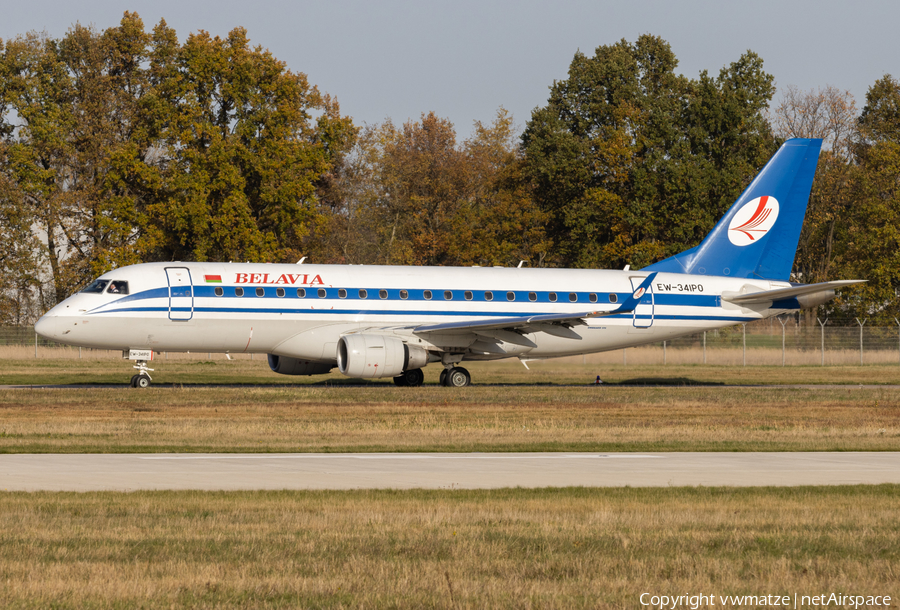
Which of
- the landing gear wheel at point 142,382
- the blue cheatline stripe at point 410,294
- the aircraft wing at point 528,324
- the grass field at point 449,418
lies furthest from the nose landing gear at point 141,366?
the aircraft wing at point 528,324

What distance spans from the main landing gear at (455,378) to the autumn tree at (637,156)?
105 feet

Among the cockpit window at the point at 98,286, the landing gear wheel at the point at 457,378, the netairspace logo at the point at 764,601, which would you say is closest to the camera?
the netairspace logo at the point at 764,601

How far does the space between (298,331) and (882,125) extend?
55.9 metres

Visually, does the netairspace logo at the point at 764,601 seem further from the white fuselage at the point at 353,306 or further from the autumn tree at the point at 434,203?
the autumn tree at the point at 434,203

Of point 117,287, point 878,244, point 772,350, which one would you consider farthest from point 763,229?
point 878,244

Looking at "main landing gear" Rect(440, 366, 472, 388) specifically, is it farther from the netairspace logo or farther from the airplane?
the netairspace logo

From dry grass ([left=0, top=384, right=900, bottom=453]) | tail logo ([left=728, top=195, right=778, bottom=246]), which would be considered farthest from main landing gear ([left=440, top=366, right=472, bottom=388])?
tail logo ([left=728, top=195, right=778, bottom=246])

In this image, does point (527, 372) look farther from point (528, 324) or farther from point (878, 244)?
point (878, 244)

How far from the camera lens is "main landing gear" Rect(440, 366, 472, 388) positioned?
35125mm

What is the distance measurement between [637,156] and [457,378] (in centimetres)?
3875

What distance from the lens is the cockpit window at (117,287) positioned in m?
31.8

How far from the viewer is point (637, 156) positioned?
70.1 m

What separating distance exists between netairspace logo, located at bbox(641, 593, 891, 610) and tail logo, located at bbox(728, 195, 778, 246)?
31504 millimetres

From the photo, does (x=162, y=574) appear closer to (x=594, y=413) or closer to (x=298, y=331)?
(x=594, y=413)
